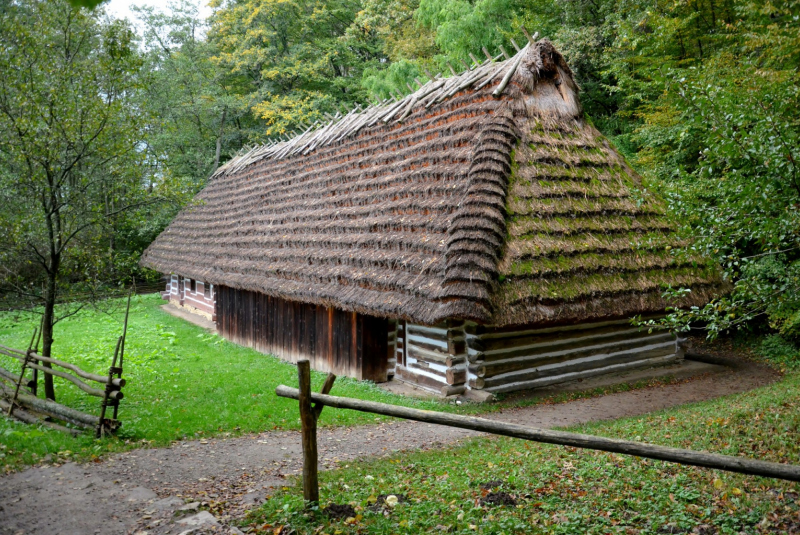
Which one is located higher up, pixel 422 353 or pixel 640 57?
pixel 640 57

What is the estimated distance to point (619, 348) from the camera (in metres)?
12.4

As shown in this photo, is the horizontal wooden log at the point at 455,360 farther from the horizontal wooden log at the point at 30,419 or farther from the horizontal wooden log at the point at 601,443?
the horizontal wooden log at the point at 30,419

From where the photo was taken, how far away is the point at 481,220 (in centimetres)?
983

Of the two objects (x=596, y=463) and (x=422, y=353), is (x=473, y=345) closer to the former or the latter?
(x=422, y=353)

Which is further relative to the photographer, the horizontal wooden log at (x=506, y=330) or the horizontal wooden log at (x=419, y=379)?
the horizontal wooden log at (x=419, y=379)

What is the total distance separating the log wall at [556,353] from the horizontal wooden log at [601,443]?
17.5ft

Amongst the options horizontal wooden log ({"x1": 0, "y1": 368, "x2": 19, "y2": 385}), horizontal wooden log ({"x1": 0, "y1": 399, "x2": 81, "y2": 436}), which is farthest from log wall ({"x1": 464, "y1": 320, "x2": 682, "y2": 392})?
horizontal wooden log ({"x1": 0, "y1": 368, "x2": 19, "y2": 385})

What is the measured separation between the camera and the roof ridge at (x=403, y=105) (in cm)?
1252

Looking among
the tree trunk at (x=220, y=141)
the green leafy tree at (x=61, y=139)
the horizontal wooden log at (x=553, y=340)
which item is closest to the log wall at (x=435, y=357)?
the horizontal wooden log at (x=553, y=340)

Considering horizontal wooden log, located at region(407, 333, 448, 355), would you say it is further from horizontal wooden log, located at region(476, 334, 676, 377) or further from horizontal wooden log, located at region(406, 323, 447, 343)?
horizontal wooden log, located at region(476, 334, 676, 377)

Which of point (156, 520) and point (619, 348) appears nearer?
point (156, 520)

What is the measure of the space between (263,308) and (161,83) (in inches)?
829

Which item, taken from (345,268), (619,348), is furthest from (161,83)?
(619,348)

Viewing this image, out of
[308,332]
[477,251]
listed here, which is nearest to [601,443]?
[477,251]
